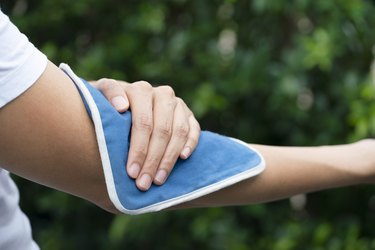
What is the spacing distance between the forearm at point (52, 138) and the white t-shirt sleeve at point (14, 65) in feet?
0.03

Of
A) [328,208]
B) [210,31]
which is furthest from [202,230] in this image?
[210,31]

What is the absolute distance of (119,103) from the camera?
3.96 feet

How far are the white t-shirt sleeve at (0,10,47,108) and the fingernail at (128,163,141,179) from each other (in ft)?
0.59

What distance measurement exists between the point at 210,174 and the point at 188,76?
1.37 m

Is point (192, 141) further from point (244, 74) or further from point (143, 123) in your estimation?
point (244, 74)

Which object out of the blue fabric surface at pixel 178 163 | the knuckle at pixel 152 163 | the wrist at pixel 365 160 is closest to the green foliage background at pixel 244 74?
the wrist at pixel 365 160

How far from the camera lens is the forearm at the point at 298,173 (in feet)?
4.13

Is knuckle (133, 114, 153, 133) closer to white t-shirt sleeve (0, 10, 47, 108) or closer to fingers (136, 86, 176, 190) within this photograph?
fingers (136, 86, 176, 190)

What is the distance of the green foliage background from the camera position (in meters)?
2.46

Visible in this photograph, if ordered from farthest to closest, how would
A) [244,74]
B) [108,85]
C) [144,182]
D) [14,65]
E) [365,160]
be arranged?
1. [244,74]
2. [365,160]
3. [108,85]
4. [144,182]
5. [14,65]

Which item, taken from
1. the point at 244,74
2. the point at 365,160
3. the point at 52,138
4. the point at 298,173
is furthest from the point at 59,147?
the point at 244,74

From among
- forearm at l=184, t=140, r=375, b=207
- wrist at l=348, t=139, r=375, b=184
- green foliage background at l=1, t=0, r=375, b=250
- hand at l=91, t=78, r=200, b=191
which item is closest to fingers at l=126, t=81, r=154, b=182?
hand at l=91, t=78, r=200, b=191

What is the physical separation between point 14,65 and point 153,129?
0.23m

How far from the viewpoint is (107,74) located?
256 cm
